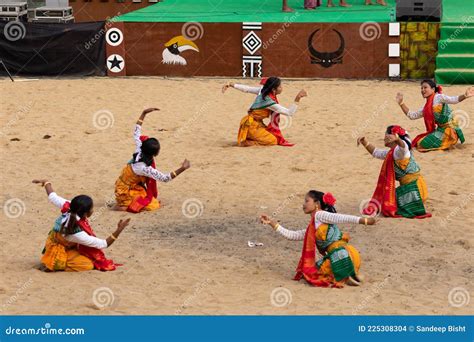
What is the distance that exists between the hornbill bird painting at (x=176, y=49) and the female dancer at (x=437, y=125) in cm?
709

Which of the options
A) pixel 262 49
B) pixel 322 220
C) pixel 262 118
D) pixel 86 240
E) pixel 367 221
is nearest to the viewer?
pixel 367 221

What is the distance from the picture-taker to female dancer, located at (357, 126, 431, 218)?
1473cm

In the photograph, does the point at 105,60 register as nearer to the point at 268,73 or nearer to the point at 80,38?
the point at 80,38

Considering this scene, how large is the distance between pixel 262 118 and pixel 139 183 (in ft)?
12.2

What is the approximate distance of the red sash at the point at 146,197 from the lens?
15.3 m

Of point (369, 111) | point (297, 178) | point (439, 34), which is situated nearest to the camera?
point (297, 178)

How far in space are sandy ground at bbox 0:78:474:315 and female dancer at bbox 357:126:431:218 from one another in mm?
195

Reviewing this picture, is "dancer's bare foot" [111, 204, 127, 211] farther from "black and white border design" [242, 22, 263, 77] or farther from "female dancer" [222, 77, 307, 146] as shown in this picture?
"black and white border design" [242, 22, 263, 77]

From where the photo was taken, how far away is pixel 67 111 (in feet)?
70.2

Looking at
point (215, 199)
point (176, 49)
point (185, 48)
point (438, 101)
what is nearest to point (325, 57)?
point (185, 48)

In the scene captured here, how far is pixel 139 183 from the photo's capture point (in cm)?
1549

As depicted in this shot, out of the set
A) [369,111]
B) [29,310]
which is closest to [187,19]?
[369,111]

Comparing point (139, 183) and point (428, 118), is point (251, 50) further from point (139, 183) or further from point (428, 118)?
point (139, 183)

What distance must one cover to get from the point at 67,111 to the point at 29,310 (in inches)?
399
